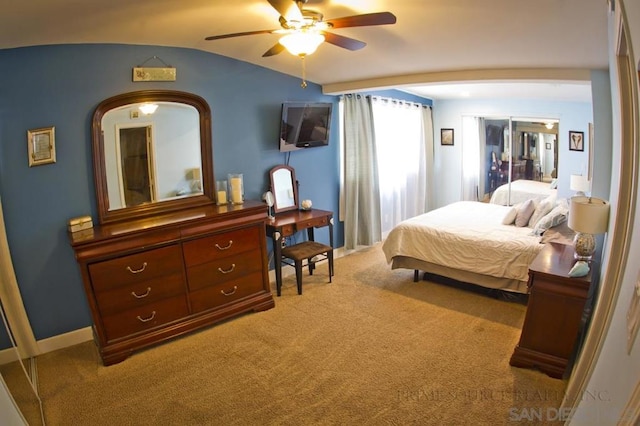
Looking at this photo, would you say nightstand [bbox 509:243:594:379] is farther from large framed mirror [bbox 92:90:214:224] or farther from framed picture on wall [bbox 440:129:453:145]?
framed picture on wall [bbox 440:129:453:145]

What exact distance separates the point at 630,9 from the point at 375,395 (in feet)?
7.59

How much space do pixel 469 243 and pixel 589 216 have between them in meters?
1.35

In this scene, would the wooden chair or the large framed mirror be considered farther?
the wooden chair

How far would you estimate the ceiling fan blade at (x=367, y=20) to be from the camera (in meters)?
2.00

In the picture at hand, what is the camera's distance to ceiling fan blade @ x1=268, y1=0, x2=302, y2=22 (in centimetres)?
194

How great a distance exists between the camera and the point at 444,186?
6.98 meters

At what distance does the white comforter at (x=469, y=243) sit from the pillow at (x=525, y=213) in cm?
11

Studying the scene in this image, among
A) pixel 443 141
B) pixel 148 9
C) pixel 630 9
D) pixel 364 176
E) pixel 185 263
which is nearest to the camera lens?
pixel 630 9

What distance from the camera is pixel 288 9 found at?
6.63ft

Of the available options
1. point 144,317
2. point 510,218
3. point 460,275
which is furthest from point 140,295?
point 510,218

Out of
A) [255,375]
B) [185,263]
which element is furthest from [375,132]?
[255,375]

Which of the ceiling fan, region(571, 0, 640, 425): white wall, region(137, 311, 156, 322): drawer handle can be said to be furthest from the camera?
region(137, 311, 156, 322): drawer handle

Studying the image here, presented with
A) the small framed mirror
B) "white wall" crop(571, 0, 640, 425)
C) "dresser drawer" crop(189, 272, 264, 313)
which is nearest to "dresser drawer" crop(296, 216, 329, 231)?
the small framed mirror

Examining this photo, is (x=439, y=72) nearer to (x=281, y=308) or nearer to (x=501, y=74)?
(x=501, y=74)
